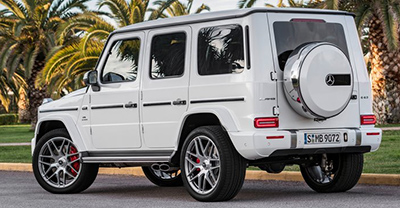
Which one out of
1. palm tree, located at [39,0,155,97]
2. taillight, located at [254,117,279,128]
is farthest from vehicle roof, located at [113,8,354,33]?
palm tree, located at [39,0,155,97]

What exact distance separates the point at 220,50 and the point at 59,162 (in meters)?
3.10

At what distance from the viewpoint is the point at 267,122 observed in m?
8.27

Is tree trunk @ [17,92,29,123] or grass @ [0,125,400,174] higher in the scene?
tree trunk @ [17,92,29,123]

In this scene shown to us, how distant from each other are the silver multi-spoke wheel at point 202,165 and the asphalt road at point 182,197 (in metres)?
0.22

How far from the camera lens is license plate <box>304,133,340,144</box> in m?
8.48

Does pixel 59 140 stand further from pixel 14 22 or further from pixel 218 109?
pixel 14 22

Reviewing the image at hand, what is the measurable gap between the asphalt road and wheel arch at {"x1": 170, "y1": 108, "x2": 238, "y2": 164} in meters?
0.69

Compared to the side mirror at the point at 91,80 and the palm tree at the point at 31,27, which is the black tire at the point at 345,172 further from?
the palm tree at the point at 31,27

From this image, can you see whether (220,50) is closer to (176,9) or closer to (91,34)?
(91,34)

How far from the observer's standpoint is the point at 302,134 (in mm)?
8414

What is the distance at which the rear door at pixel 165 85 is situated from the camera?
9023 millimetres

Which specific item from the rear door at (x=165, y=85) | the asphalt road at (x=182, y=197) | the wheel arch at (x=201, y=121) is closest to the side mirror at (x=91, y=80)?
the rear door at (x=165, y=85)

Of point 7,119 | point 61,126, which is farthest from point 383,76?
point 7,119

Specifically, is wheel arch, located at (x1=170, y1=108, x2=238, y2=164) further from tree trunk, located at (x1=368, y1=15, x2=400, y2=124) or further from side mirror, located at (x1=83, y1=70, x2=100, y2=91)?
tree trunk, located at (x1=368, y1=15, x2=400, y2=124)
